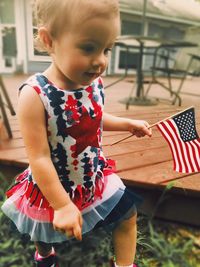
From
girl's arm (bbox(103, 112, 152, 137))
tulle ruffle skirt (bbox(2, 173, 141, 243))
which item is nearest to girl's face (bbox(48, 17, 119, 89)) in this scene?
girl's arm (bbox(103, 112, 152, 137))

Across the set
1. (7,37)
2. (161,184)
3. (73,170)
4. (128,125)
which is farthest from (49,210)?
(7,37)

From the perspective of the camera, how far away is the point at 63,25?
88 cm

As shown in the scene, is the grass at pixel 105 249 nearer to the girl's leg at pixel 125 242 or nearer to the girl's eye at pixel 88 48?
the girl's leg at pixel 125 242

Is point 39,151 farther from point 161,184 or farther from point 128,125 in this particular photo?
point 161,184

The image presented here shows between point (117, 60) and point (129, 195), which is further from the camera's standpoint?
point (117, 60)

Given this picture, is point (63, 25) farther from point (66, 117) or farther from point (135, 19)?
point (135, 19)

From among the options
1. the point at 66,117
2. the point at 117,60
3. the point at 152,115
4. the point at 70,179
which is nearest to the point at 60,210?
the point at 70,179

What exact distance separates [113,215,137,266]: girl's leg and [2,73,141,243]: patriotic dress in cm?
6

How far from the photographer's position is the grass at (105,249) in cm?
142

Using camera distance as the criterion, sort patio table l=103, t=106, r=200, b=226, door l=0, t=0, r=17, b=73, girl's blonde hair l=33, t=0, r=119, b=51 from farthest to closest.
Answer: door l=0, t=0, r=17, b=73
patio table l=103, t=106, r=200, b=226
girl's blonde hair l=33, t=0, r=119, b=51

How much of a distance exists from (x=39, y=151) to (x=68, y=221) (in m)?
Answer: 0.23

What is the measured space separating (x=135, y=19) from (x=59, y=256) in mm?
10783

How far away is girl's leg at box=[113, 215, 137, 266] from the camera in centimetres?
125

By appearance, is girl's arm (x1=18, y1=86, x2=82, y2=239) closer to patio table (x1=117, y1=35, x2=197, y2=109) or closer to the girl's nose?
the girl's nose
